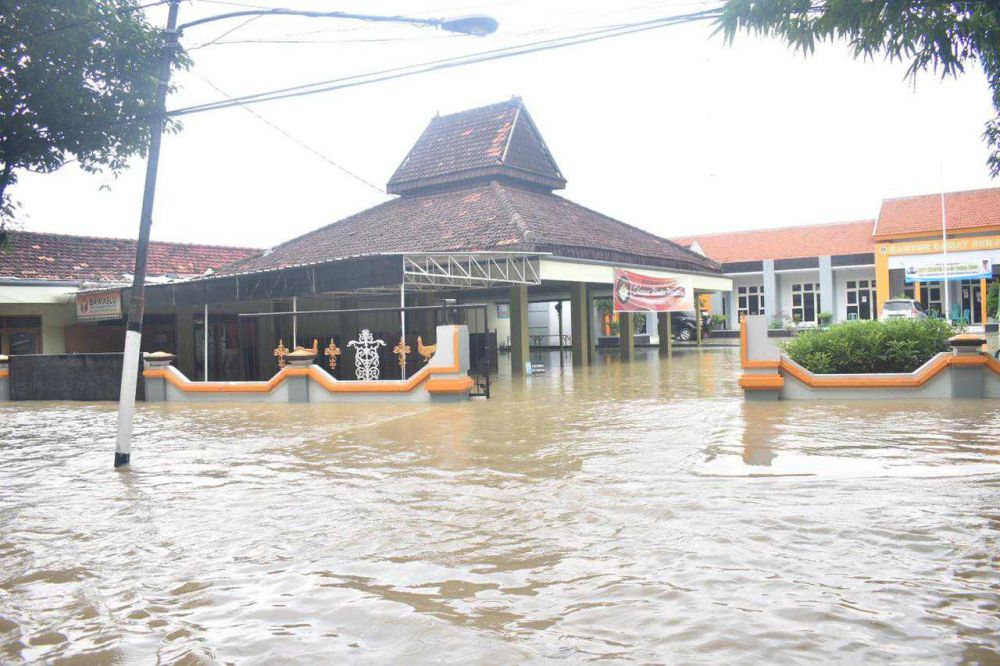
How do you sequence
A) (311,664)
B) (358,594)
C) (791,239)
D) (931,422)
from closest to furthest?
(311,664) → (358,594) → (931,422) → (791,239)

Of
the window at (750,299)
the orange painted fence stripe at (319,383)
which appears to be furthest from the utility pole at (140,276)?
the window at (750,299)

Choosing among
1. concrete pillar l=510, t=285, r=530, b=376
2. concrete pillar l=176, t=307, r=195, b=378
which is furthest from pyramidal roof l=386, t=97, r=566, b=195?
concrete pillar l=176, t=307, r=195, b=378

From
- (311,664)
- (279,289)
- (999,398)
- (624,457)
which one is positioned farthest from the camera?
(279,289)

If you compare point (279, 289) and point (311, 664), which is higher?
point (279, 289)

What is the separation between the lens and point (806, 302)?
43.5m

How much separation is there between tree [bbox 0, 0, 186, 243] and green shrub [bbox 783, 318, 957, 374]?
11723 mm

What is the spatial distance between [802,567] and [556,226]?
58.2 feet

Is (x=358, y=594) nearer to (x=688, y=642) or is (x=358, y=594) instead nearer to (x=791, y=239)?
(x=688, y=642)

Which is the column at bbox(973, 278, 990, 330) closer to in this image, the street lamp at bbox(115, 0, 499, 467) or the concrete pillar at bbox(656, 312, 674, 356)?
the concrete pillar at bbox(656, 312, 674, 356)

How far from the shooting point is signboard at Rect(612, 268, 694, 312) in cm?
2278

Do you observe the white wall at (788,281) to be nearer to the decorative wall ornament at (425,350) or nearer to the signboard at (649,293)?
the signboard at (649,293)

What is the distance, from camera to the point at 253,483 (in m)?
8.31

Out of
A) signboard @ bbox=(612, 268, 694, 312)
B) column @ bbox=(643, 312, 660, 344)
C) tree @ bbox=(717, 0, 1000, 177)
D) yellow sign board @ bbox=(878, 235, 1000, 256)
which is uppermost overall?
yellow sign board @ bbox=(878, 235, 1000, 256)

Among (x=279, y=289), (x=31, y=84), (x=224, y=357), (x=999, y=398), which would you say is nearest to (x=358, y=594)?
(x=31, y=84)
